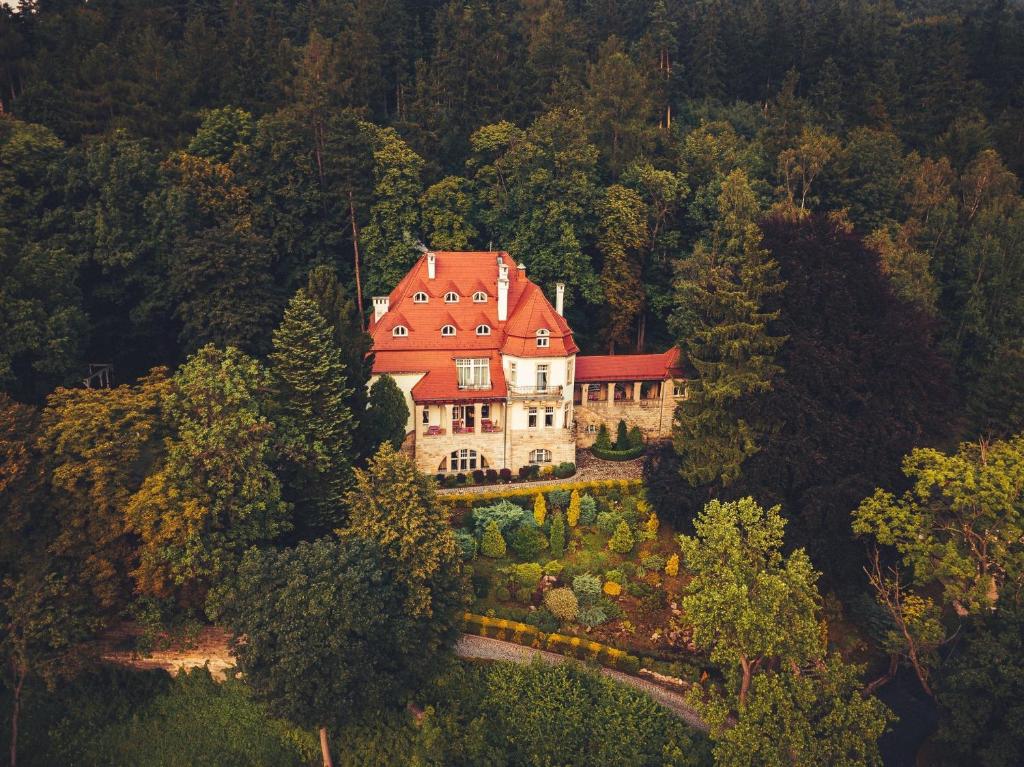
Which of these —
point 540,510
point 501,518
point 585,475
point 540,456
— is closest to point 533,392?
point 540,456

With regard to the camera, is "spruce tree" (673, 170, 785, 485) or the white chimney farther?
the white chimney

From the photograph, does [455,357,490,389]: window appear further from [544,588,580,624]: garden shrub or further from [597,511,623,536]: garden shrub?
[544,588,580,624]: garden shrub

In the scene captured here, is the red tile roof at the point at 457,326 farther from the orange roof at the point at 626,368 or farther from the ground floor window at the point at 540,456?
the ground floor window at the point at 540,456

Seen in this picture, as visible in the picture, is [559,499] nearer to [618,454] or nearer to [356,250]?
[618,454]

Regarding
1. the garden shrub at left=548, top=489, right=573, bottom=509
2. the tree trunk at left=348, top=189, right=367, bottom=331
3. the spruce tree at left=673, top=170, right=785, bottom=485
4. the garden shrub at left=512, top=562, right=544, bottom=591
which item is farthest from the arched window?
the tree trunk at left=348, top=189, right=367, bottom=331

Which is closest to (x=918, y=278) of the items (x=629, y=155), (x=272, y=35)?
(x=629, y=155)

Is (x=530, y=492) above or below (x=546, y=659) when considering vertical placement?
above
